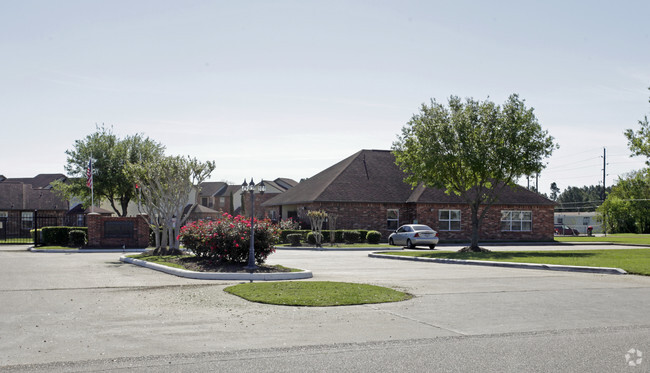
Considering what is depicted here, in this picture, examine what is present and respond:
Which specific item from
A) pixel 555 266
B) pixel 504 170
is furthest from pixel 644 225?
pixel 555 266

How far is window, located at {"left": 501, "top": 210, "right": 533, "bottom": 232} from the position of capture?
47.7 meters

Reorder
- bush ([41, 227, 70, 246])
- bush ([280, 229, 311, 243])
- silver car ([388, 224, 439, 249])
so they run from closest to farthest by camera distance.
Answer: silver car ([388, 224, 439, 249])
bush ([41, 227, 70, 246])
bush ([280, 229, 311, 243])

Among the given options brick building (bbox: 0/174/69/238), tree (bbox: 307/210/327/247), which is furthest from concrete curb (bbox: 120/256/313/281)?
brick building (bbox: 0/174/69/238)

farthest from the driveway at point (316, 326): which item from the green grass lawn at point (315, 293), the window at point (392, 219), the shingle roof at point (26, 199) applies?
the shingle roof at point (26, 199)

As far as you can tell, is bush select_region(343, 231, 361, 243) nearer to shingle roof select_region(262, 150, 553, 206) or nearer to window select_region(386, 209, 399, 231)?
shingle roof select_region(262, 150, 553, 206)

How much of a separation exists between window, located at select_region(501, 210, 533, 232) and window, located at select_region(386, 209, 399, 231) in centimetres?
859

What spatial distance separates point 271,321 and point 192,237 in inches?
479

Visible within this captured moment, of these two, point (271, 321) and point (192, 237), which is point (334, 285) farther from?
point (192, 237)

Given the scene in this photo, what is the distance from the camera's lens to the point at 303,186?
53.1 meters

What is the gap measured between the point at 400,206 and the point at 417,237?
408 inches

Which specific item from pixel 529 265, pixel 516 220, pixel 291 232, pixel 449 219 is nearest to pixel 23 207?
pixel 291 232

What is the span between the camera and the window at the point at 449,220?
45.9 m

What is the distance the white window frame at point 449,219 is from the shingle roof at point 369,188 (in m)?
1.00

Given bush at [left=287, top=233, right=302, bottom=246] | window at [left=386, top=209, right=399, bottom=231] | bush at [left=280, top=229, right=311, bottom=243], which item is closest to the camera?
bush at [left=287, top=233, right=302, bottom=246]
